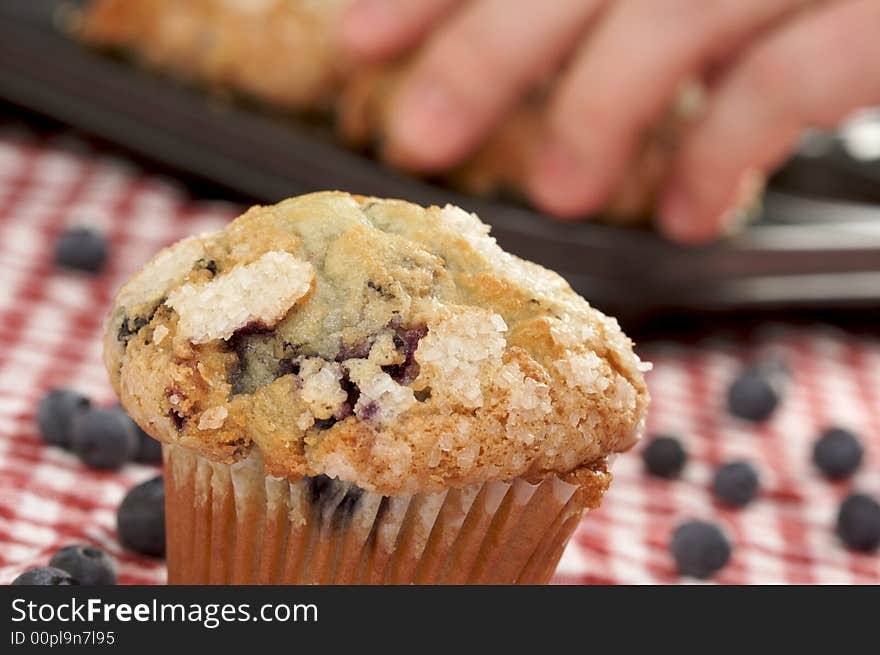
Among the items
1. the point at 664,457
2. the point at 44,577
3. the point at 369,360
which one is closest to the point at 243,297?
the point at 369,360

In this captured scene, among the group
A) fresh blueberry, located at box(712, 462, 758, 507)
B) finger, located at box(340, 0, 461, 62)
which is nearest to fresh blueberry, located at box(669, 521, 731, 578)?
fresh blueberry, located at box(712, 462, 758, 507)

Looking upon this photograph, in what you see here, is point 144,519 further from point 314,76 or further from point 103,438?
point 314,76

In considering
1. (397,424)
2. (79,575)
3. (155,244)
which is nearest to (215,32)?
(155,244)

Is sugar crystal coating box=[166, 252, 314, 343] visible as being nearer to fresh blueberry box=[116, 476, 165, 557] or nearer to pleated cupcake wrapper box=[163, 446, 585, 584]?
pleated cupcake wrapper box=[163, 446, 585, 584]

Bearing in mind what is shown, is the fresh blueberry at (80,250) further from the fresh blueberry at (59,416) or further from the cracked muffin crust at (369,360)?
the cracked muffin crust at (369,360)

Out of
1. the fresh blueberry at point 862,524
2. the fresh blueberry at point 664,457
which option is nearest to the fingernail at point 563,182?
the fresh blueberry at point 664,457
